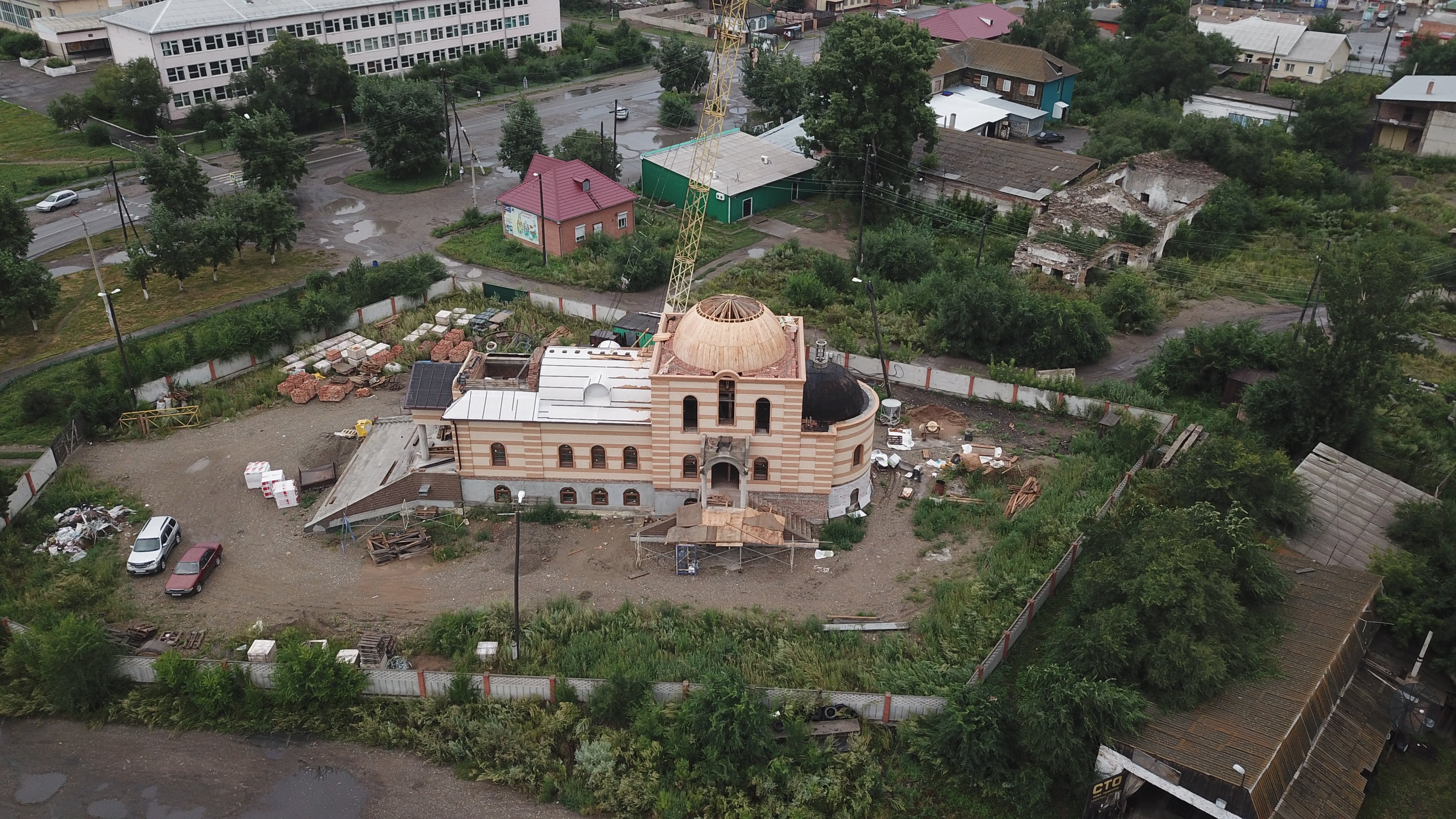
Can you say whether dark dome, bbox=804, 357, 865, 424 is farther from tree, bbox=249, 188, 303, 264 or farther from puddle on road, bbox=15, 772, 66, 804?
tree, bbox=249, 188, 303, 264

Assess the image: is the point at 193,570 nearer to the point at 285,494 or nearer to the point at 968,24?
the point at 285,494

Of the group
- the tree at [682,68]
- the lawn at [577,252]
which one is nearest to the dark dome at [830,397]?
the lawn at [577,252]

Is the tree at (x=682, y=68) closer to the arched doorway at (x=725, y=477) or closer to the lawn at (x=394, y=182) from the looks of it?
the lawn at (x=394, y=182)

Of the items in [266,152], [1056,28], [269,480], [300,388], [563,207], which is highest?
[1056,28]

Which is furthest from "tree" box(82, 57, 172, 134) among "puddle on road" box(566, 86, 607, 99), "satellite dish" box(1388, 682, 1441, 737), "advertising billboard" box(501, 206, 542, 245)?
"satellite dish" box(1388, 682, 1441, 737)

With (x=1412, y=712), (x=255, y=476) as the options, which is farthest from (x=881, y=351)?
(x=255, y=476)
